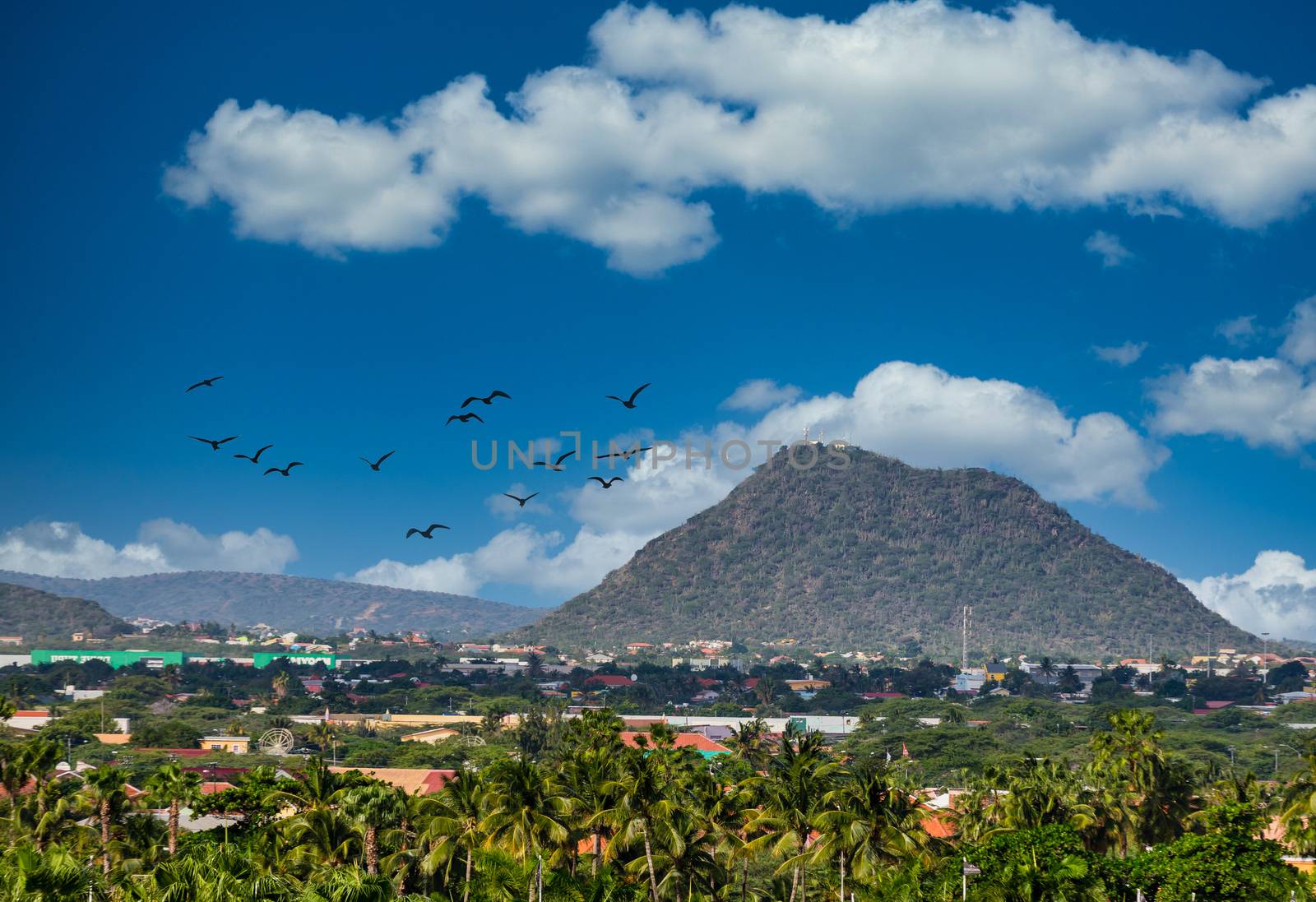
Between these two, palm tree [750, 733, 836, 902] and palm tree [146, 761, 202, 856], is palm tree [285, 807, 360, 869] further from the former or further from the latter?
palm tree [750, 733, 836, 902]

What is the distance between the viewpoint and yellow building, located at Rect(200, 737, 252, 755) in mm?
130550

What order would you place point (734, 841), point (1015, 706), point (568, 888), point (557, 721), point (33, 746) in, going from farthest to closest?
point (1015, 706)
point (557, 721)
point (33, 746)
point (734, 841)
point (568, 888)

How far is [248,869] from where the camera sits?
2838 centimetres

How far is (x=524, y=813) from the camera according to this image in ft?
132

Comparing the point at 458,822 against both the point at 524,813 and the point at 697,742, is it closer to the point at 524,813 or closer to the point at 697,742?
the point at 524,813

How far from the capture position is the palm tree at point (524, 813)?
40.1 metres

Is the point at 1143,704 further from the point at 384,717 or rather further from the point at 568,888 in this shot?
the point at 568,888

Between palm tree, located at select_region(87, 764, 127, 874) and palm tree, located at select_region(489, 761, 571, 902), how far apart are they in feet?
45.5

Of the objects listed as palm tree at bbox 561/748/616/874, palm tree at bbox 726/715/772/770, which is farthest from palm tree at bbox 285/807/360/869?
palm tree at bbox 726/715/772/770

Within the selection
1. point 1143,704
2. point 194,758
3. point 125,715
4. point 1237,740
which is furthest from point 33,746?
point 1143,704

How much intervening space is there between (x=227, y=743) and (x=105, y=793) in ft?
312

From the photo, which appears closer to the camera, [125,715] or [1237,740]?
[1237,740]

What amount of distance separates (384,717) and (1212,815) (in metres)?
144

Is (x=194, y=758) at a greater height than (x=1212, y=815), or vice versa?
(x=1212, y=815)
